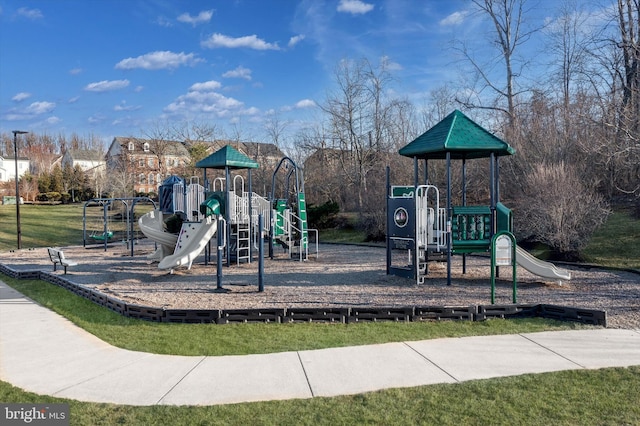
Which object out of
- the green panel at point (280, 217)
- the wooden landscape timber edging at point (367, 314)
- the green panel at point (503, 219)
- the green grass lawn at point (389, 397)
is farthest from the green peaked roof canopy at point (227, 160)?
the green panel at point (503, 219)

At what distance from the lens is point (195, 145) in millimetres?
43250

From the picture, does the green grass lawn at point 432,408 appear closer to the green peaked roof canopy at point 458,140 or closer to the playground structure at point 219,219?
the playground structure at point 219,219

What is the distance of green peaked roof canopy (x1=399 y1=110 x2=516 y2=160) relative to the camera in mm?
10727

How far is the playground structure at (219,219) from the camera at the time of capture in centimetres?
1305

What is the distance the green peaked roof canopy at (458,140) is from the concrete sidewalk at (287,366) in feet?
17.2

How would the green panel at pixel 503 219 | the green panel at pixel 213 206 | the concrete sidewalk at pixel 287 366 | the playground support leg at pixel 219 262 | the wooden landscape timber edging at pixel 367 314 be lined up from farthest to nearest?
the green panel at pixel 213 206, the green panel at pixel 503 219, the playground support leg at pixel 219 262, the wooden landscape timber edging at pixel 367 314, the concrete sidewalk at pixel 287 366

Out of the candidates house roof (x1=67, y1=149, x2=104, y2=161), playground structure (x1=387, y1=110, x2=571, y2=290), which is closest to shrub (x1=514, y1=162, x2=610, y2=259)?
playground structure (x1=387, y1=110, x2=571, y2=290)

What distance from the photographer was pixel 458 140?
35.5 ft

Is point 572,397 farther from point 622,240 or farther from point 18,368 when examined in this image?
point 622,240

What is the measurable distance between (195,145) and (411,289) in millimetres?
36675

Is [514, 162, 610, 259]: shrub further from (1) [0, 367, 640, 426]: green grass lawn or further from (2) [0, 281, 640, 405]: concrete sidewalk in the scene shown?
(1) [0, 367, 640, 426]: green grass lawn
